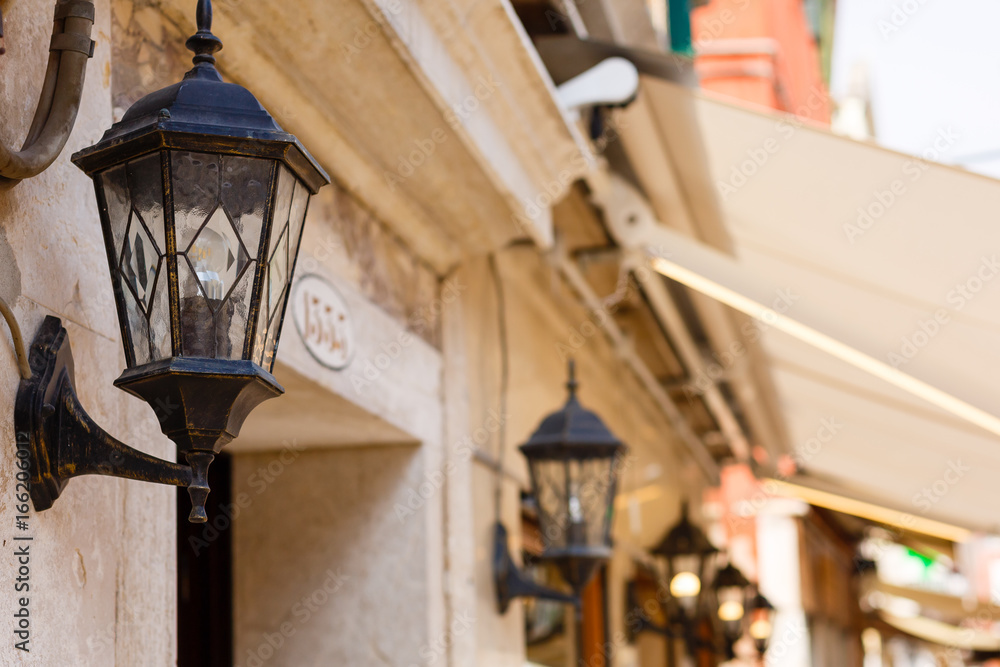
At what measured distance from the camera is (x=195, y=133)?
1.67 m

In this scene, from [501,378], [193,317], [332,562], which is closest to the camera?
[193,317]

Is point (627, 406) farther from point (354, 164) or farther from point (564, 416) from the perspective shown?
point (354, 164)

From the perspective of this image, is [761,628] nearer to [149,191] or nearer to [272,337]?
[272,337]

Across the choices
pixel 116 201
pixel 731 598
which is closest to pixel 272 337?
pixel 116 201

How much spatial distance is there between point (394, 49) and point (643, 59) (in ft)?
5.02

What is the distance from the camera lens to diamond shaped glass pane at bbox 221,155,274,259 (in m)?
1.71

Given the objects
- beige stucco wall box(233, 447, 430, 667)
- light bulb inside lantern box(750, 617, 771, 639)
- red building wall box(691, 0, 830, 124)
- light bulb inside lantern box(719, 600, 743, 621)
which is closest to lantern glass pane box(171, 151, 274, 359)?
beige stucco wall box(233, 447, 430, 667)

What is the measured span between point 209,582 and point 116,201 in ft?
7.53

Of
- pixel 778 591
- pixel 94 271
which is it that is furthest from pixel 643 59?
pixel 778 591

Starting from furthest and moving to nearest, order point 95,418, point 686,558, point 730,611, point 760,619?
1. point 760,619
2. point 730,611
3. point 686,558
4. point 95,418

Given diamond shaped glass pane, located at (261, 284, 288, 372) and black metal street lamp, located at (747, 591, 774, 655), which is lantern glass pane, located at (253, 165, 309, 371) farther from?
black metal street lamp, located at (747, 591, 774, 655)

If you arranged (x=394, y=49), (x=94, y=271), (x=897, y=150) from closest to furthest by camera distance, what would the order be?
(x=94, y=271) → (x=394, y=49) → (x=897, y=150)

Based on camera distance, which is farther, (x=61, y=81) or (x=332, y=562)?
(x=332, y=562)

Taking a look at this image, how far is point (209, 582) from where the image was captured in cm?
379
